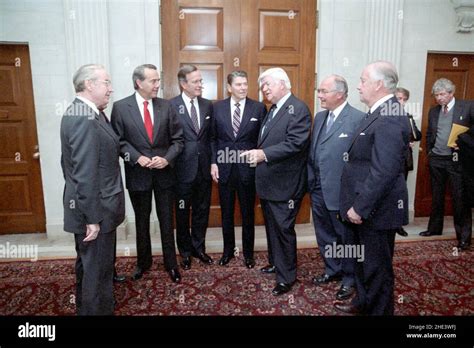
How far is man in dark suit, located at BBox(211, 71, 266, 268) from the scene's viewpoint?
345cm

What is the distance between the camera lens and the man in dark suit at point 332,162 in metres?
2.94

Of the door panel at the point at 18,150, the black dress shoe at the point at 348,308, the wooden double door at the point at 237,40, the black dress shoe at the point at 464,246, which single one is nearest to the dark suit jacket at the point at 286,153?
the black dress shoe at the point at 348,308

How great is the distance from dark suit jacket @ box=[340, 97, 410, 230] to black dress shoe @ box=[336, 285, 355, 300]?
873mm

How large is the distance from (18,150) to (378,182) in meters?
4.18

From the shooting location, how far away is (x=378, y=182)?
7.36ft

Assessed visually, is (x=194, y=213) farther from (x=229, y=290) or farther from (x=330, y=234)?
(x=330, y=234)

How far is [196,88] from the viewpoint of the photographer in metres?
3.47

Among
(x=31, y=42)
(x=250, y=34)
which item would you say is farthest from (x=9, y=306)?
(x=250, y=34)

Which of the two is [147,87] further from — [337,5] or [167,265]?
[337,5]

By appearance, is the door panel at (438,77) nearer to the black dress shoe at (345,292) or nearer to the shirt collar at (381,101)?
the black dress shoe at (345,292)

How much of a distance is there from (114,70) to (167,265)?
2.33 m

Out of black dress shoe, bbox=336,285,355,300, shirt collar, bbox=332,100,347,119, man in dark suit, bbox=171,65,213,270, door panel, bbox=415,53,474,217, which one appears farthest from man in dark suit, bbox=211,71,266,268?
door panel, bbox=415,53,474,217

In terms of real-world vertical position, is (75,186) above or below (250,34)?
below

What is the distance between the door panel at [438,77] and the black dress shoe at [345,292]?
2794 mm
